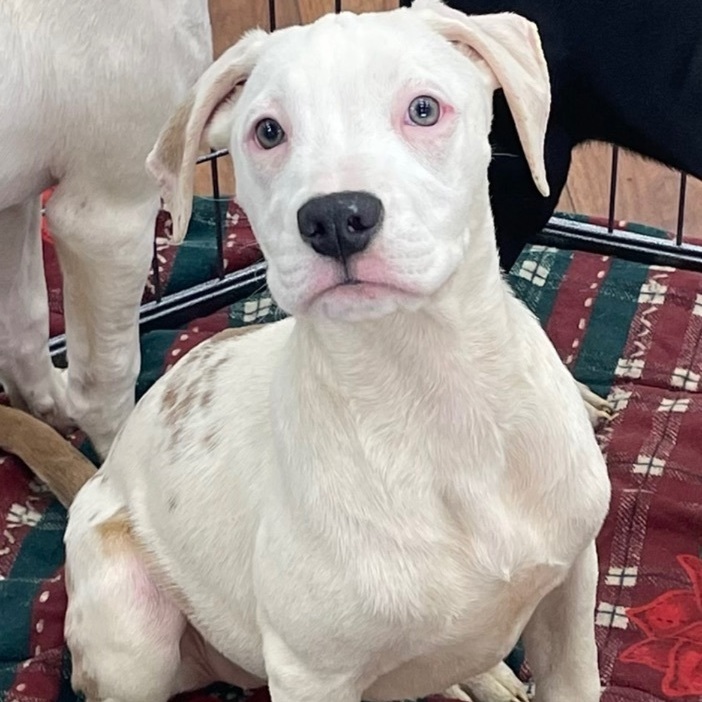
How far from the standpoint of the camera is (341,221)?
1105 mm

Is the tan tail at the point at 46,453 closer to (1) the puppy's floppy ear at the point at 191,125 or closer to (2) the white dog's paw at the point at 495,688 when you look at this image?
(2) the white dog's paw at the point at 495,688

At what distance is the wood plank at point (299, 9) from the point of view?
132 inches

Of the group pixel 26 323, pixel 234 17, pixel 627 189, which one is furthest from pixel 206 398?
pixel 234 17

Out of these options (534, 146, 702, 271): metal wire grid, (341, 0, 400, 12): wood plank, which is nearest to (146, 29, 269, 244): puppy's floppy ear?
(534, 146, 702, 271): metal wire grid

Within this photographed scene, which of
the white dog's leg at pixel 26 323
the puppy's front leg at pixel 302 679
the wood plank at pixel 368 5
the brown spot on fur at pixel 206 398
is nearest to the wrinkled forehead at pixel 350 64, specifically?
the brown spot on fur at pixel 206 398

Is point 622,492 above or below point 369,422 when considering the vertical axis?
below

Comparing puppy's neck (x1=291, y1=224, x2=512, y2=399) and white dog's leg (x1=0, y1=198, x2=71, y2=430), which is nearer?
puppy's neck (x1=291, y1=224, x2=512, y2=399)

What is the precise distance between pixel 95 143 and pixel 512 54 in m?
0.62

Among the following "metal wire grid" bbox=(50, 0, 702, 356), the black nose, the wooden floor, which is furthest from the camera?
the wooden floor

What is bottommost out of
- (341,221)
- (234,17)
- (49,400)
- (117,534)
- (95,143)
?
(49,400)

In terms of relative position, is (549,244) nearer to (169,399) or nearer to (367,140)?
(169,399)

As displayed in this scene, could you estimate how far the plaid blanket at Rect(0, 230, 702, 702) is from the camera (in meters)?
1.86

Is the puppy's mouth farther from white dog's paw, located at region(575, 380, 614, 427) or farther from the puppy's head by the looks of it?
white dog's paw, located at region(575, 380, 614, 427)

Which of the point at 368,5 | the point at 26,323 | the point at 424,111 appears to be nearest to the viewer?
the point at 424,111
